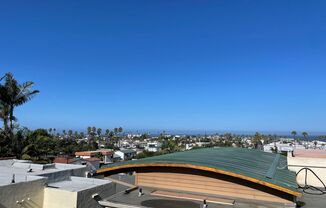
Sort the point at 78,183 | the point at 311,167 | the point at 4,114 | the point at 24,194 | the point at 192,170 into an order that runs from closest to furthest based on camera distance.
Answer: the point at 192,170 < the point at 24,194 < the point at 78,183 < the point at 311,167 < the point at 4,114

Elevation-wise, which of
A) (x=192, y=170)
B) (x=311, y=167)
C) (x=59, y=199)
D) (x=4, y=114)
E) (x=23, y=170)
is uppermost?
(x=4, y=114)

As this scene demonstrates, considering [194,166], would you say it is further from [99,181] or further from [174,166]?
[99,181]

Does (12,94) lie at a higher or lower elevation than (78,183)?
higher

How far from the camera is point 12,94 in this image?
23469 millimetres

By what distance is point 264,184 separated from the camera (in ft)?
30.8

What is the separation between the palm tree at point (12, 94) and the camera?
76.2 ft

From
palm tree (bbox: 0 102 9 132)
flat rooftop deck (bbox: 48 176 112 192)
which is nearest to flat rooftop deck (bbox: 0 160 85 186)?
flat rooftop deck (bbox: 48 176 112 192)

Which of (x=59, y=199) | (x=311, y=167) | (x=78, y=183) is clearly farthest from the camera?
(x=311, y=167)

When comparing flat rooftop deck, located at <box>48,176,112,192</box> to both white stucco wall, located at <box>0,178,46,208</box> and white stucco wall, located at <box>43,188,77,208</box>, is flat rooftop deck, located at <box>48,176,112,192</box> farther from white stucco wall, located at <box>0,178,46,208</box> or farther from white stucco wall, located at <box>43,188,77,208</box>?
white stucco wall, located at <box>0,178,46,208</box>

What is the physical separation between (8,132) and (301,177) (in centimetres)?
2144

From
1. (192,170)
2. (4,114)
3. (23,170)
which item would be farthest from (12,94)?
(192,170)

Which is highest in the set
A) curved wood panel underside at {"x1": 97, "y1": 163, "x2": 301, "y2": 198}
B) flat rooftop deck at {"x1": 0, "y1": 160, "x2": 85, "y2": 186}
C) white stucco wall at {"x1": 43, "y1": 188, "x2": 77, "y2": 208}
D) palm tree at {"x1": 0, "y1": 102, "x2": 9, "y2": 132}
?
palm tree at {"x1": 0, "y1": 102, "x2": 9, "y2": 132}

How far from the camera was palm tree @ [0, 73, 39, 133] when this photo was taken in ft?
76.2

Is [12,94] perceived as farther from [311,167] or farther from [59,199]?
[311,167]
